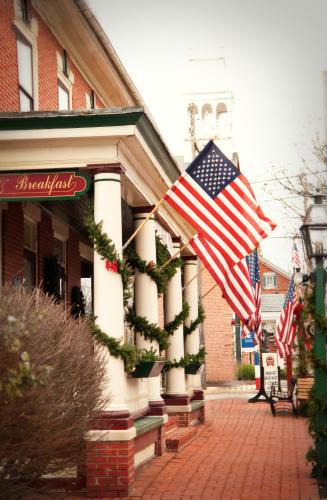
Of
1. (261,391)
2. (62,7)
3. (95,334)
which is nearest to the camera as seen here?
(95,334)

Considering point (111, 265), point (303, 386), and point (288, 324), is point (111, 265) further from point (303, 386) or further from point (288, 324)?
point (288, 324)

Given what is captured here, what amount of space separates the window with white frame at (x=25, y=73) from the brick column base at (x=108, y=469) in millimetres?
6299

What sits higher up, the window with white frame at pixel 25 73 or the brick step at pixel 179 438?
the window with white frame at pixel 25 73

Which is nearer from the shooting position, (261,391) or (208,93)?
(261,391)

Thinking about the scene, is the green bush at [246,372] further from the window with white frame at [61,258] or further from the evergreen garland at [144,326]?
the evergreen garland at [144,326]

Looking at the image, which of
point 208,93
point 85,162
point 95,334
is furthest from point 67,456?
point 208,93

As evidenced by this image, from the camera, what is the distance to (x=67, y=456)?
7.48 m

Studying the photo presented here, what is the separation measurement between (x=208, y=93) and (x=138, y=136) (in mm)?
34852

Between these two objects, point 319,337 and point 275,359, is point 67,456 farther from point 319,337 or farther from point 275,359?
point 275,359

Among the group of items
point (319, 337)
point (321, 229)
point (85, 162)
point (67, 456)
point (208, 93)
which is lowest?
point (67, 456)

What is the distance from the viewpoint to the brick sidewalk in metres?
10.2

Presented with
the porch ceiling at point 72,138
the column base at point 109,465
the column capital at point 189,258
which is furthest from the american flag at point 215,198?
the column capital at point 189,258

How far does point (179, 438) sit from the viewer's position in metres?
14.2

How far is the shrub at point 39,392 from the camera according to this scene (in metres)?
6.04
